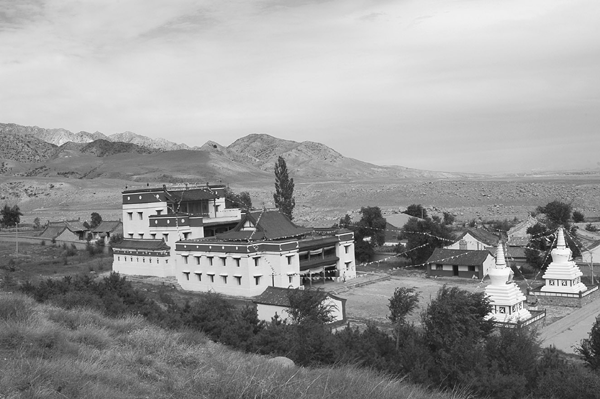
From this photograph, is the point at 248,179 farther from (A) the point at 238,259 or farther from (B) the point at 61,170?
(A) the point at 238,259

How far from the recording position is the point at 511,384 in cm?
1404

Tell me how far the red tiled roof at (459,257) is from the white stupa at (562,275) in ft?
21.3

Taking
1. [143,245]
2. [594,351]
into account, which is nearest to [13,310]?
[594,351]

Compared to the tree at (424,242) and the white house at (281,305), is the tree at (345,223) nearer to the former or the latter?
the tree at (424,242)

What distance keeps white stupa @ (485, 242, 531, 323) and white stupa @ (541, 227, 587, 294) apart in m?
5.59

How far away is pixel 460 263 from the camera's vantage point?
39438mm

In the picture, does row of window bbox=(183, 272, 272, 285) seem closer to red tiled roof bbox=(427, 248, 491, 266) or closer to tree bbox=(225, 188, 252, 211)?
tree bbox=(225, 188, 252, 211)

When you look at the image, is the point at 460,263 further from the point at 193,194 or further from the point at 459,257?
the point at 193,194

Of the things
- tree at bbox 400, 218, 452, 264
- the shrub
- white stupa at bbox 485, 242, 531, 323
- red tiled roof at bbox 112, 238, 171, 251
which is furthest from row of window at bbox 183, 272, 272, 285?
the shrub

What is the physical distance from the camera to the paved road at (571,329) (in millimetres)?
23875

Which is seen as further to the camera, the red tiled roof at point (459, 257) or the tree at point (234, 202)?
the tree at point (234, 202)

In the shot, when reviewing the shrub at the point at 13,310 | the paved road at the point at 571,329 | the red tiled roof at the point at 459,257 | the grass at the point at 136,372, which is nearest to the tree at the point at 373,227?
the red tiled roof at the point at 459,257

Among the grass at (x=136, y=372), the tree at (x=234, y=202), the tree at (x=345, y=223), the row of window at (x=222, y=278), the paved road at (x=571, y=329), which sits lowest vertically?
the paved road at (x=571, y=329)

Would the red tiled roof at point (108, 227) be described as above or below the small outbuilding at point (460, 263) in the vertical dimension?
above
